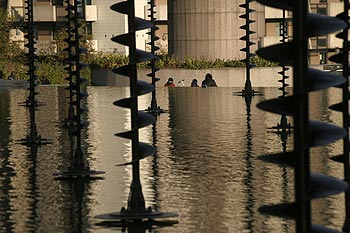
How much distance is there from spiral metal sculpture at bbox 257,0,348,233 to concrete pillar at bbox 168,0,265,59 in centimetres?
5110

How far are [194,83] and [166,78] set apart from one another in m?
4.94

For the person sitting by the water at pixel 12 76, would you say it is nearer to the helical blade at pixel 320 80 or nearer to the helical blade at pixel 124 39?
the helical blade at pixel 124 39

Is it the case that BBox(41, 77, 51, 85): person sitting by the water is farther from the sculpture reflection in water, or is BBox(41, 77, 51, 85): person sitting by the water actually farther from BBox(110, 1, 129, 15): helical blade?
BBox(110, 1, 129, 15): helical blade

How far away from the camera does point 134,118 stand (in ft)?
46.7

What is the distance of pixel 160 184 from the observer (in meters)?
18.1

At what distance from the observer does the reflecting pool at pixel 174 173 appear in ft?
48.1

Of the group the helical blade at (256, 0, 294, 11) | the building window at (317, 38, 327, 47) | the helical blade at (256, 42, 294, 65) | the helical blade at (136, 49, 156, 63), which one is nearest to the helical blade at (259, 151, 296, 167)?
the helical blade at (256, 42, 294, 65)

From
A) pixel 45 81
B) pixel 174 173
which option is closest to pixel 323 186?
pixel 174 173

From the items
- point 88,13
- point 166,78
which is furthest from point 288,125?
point 88,13

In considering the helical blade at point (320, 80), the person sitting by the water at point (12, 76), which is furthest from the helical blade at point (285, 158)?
the person sitting by the water at point (12, 76)

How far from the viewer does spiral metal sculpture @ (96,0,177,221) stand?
46.7ft

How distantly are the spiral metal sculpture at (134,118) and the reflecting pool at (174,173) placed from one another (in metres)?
0.36

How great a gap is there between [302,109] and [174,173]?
1204cm

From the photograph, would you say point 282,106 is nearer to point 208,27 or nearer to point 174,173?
point 174,173
